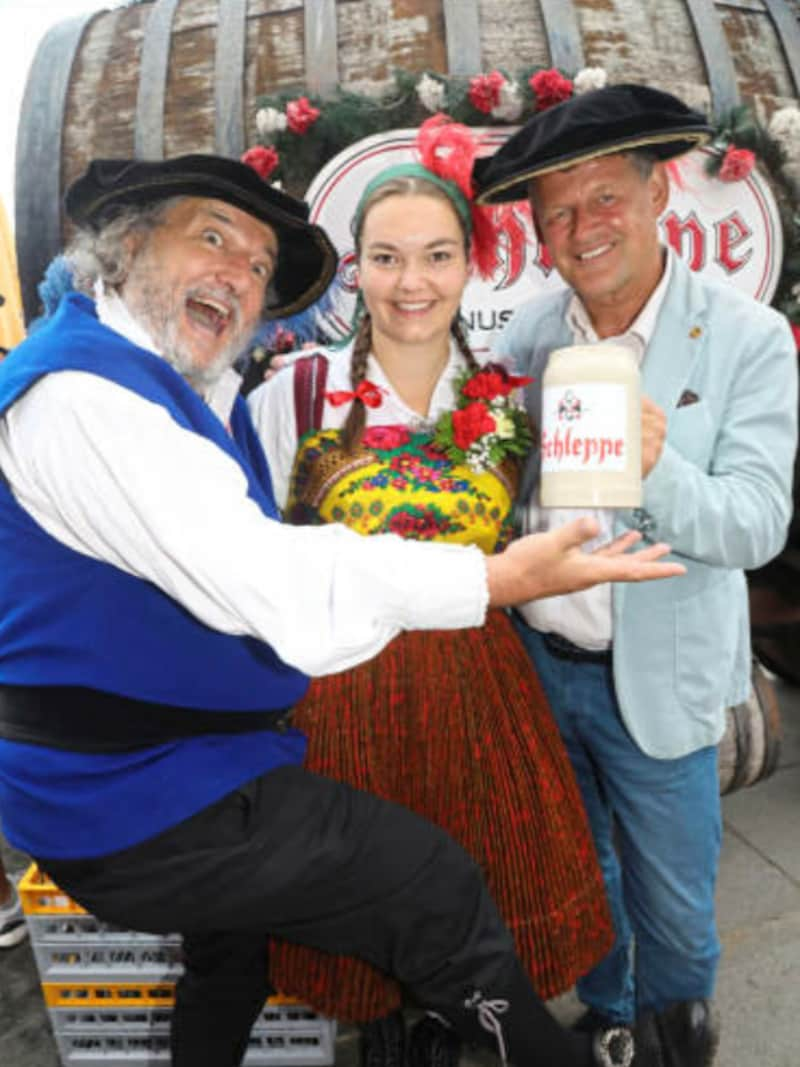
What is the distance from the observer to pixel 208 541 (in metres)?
0.96

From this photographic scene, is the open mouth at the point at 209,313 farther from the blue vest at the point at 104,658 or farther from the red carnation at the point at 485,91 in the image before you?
the red carnation at the point at 485,91

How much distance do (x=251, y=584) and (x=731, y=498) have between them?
0.77m

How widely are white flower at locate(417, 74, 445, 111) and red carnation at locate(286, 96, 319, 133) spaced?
287 mm

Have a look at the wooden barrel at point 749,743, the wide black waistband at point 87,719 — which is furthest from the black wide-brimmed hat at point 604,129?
the wooden barrel at point 749,743

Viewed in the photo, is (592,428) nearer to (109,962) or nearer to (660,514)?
(660,514)

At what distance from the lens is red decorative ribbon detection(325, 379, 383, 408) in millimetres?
1648

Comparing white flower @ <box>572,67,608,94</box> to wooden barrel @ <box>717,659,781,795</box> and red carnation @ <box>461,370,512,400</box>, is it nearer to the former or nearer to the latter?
red carnation @ <box>461,370,512,400</box>

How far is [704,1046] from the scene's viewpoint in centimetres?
166

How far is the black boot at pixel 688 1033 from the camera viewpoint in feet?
5.39

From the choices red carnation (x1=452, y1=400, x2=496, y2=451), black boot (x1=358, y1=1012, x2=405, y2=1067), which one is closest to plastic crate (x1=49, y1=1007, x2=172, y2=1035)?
black boot (x1=358, y1=1012, x2=405, y2=1067)

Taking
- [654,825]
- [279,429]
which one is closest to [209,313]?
[279,429]

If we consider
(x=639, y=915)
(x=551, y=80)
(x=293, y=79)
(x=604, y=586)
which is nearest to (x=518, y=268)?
(x=551, y=80)

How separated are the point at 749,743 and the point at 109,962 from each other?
169cm

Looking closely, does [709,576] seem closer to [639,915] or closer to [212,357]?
[639,915]
